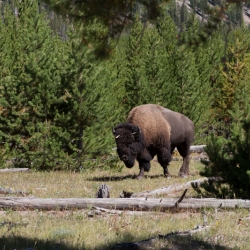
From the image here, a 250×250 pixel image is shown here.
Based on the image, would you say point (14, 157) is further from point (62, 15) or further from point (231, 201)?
point (62, 15)

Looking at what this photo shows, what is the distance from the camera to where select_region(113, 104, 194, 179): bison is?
15.4 m

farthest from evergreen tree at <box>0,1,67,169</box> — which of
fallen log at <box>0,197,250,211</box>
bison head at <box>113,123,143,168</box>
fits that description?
fallen log at <box>0,197,250,211</box>

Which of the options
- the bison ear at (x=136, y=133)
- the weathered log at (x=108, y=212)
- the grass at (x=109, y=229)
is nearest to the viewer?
the grass at (x=109, y=229)

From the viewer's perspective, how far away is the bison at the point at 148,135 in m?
15.4

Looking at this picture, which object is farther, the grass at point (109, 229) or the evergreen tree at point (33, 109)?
the evergreen tree at point (33, 109)

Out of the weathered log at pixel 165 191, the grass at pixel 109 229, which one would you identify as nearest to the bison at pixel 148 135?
the weathered log at pixel 165 191

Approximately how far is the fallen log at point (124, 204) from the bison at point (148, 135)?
597 cm

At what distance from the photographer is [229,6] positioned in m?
5.78

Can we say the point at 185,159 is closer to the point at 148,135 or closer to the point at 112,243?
the point at 148,135

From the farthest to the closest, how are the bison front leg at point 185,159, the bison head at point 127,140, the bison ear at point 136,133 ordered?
the bison front leg at point 185,159
the bison ear at point 136,133
the bison head at point 127,140

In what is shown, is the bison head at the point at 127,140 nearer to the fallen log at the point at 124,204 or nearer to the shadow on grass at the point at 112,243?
the fallen log at the point at 124,204

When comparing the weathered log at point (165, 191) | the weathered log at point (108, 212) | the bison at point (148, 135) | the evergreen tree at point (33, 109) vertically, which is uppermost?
the weathered log at point (108, 212)

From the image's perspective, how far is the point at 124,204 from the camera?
925 centimetres

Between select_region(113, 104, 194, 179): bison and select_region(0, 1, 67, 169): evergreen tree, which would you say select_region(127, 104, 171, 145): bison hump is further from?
select_region(0, 1, 67, 169): evergreen tree
